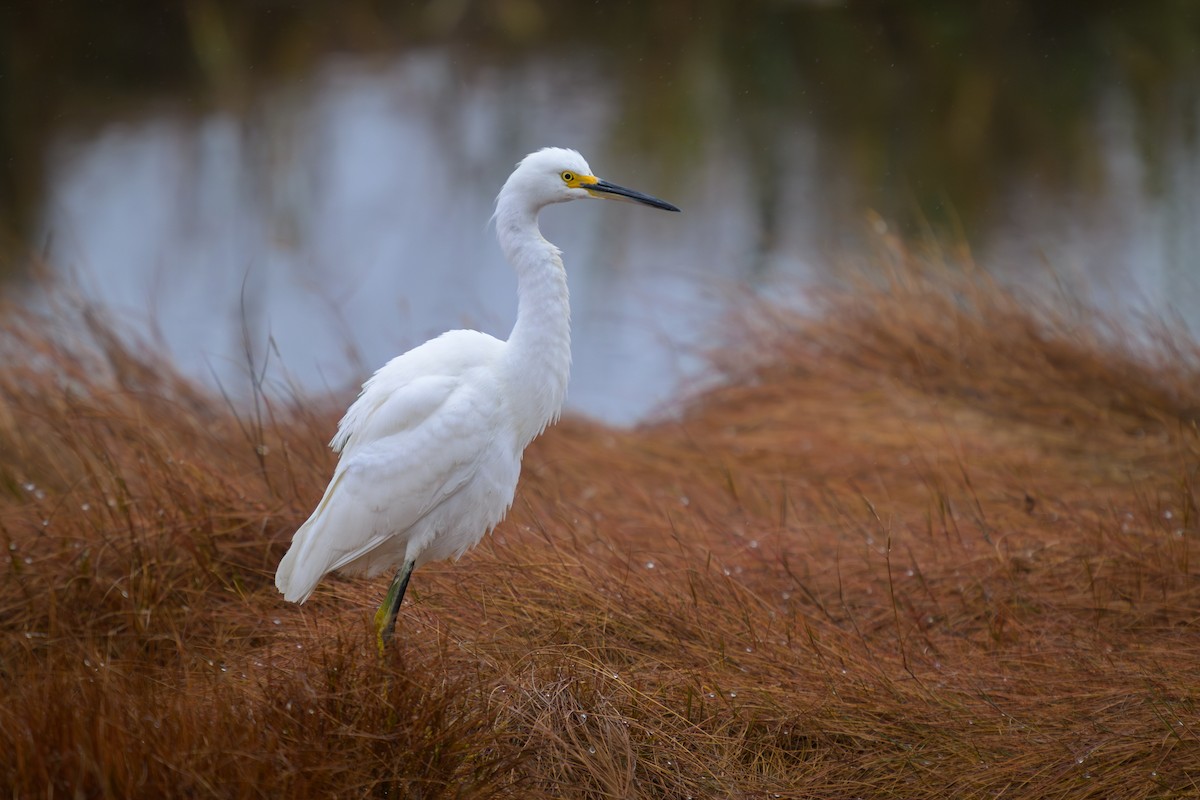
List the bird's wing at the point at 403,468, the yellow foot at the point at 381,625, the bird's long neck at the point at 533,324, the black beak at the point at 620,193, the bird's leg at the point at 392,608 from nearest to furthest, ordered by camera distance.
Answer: the yellow foot at the point at 381,625
the bird's leg at the point at 392,608
the bird's wing at the point at 403,468
the bird's long neck at the point at 533,324
the black beak at the point at 620,193

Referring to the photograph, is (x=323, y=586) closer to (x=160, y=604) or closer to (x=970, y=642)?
(x=160, y=604)

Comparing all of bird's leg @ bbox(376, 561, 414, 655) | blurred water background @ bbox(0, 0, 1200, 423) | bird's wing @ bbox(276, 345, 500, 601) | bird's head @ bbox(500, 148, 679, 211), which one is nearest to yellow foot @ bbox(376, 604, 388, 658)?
bird's leg @ bbox(376, 561, 414, 655)

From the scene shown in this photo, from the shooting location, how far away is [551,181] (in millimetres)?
3090

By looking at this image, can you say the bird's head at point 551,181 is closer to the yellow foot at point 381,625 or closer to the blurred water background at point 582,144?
the yellow foot at point 381,625

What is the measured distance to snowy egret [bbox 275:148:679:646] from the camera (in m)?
2.91

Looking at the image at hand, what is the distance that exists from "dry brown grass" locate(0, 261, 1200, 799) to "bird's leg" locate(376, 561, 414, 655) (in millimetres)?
49

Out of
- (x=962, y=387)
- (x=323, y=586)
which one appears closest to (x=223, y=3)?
(x=962, y=387)

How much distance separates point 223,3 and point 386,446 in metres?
9.41

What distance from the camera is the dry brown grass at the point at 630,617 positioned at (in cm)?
228

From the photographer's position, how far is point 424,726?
7.40 feet

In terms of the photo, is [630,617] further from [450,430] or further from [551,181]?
[551,181]

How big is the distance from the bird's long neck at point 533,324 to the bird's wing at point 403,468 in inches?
3.9

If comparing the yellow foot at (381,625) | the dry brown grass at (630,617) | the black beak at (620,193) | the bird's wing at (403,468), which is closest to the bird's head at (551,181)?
the black beak at (620,193)

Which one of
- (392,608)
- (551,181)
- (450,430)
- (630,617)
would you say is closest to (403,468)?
(450,430)
